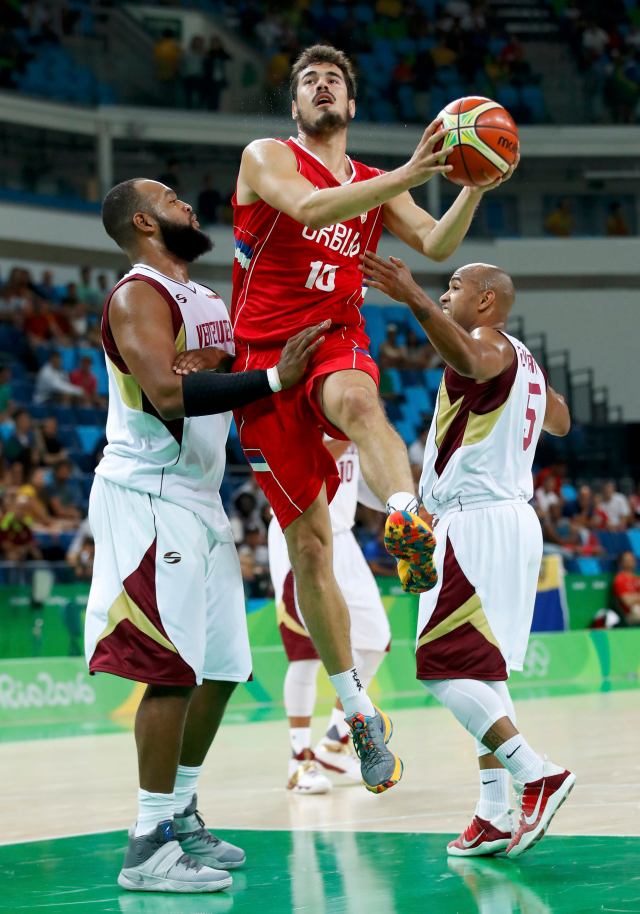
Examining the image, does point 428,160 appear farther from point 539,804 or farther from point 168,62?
point 168,62

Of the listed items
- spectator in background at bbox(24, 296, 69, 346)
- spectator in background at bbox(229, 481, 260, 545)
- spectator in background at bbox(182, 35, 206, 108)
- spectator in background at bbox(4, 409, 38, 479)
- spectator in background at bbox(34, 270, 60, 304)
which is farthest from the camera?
spectator in background at bbox(182, 35, 206, 108)

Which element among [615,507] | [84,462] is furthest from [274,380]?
[615,507]

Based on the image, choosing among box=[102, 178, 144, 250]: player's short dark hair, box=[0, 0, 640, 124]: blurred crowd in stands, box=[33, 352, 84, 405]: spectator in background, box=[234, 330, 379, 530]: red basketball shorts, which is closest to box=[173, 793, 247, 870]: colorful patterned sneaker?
box=[234, 330, 379, 530]: red basketball shorts

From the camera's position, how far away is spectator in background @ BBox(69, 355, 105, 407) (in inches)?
700

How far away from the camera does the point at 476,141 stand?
482 centimetres

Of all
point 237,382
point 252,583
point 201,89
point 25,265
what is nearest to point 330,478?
point 237,382

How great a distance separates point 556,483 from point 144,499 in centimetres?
1512

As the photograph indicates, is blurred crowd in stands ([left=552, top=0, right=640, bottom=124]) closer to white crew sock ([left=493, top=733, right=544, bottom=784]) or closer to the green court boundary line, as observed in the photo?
the green court boundary line

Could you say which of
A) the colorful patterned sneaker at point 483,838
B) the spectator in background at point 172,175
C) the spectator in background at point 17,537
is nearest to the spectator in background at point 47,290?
the spectator in background at point 172,175

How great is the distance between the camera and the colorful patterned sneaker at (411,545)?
175 inches

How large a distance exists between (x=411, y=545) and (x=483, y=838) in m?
1.39

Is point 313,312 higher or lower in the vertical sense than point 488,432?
higher

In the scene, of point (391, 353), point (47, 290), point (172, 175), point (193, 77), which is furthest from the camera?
point (193, 77)

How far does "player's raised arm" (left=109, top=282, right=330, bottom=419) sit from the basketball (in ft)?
2.54
